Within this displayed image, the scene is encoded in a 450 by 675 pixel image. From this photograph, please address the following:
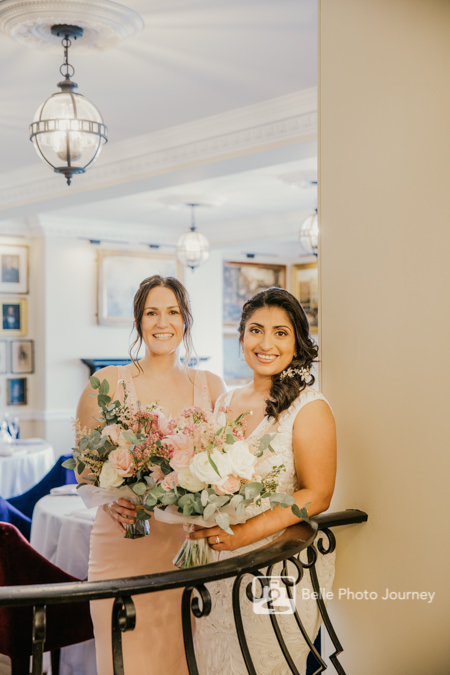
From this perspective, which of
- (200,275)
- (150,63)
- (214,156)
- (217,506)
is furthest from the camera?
(200,275)

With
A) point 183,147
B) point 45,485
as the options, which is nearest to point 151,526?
point 45,485

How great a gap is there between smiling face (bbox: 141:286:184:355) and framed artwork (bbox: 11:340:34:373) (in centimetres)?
720

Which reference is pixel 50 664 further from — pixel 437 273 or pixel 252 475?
pixel 437 273

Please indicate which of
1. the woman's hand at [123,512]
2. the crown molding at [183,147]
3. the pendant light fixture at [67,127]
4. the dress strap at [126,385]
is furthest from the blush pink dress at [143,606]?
the crown molding at [183,147]

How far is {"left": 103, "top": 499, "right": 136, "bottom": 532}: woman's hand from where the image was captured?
2320 mm

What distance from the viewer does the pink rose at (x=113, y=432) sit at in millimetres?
2131

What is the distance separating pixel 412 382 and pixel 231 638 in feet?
3.24

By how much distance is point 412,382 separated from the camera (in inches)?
83.6

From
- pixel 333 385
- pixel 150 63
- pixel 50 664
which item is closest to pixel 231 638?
pixel 333 385

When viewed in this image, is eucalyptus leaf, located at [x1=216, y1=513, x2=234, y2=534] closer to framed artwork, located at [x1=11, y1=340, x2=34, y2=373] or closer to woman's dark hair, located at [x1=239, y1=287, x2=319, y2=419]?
woman's dark hair, located at [x1=239, y1=287, x2=319, y2=419]

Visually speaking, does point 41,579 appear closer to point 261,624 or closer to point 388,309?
point 261,624

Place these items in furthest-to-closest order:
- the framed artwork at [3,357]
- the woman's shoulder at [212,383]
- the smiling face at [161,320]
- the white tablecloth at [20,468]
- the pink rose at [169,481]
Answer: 1. the framed artwork at [3,357]
2. the white tablecloth at [20,468]
3. the woman's shoulder at [212,383]
4. the smiling face at [161,320]
5. the pink rose at [169,481]

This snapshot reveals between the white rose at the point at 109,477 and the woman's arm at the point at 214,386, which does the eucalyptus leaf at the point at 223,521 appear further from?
the woman's arm at the point at 214,386

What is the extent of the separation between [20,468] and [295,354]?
4783 mm
